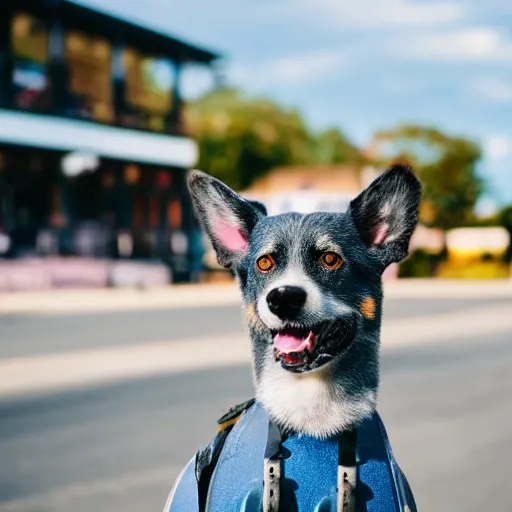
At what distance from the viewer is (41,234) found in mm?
22719

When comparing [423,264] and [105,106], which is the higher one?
[105,106]

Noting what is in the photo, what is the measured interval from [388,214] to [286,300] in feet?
1.21

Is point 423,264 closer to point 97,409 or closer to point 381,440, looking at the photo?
point 97,409

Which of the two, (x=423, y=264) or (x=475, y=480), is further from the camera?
(x=423, y=264)

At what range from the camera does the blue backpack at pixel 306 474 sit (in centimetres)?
194

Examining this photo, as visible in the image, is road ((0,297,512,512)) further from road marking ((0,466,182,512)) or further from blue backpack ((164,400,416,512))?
blue backpack ((164,400,416,512))

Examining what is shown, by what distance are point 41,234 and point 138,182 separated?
4.02 m

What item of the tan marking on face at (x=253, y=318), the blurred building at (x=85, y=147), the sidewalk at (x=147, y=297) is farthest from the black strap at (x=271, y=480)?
the blurred building at (x=85, y=147)

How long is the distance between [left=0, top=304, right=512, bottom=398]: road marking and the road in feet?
1.15

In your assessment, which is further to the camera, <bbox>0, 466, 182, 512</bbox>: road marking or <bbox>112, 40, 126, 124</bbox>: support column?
<bbox>112, 40, 126, 124</bbox>: support column

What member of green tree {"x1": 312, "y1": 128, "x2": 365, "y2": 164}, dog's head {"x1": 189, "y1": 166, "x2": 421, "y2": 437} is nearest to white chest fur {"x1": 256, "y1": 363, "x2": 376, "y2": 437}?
dog's head {"x1": 189, "y1": 166, "x2": 421, "y2": 437}

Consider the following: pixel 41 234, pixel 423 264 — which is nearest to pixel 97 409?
pixel 41 234

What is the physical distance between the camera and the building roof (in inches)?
905

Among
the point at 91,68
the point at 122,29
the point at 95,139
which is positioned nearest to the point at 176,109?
the point at 122,29
